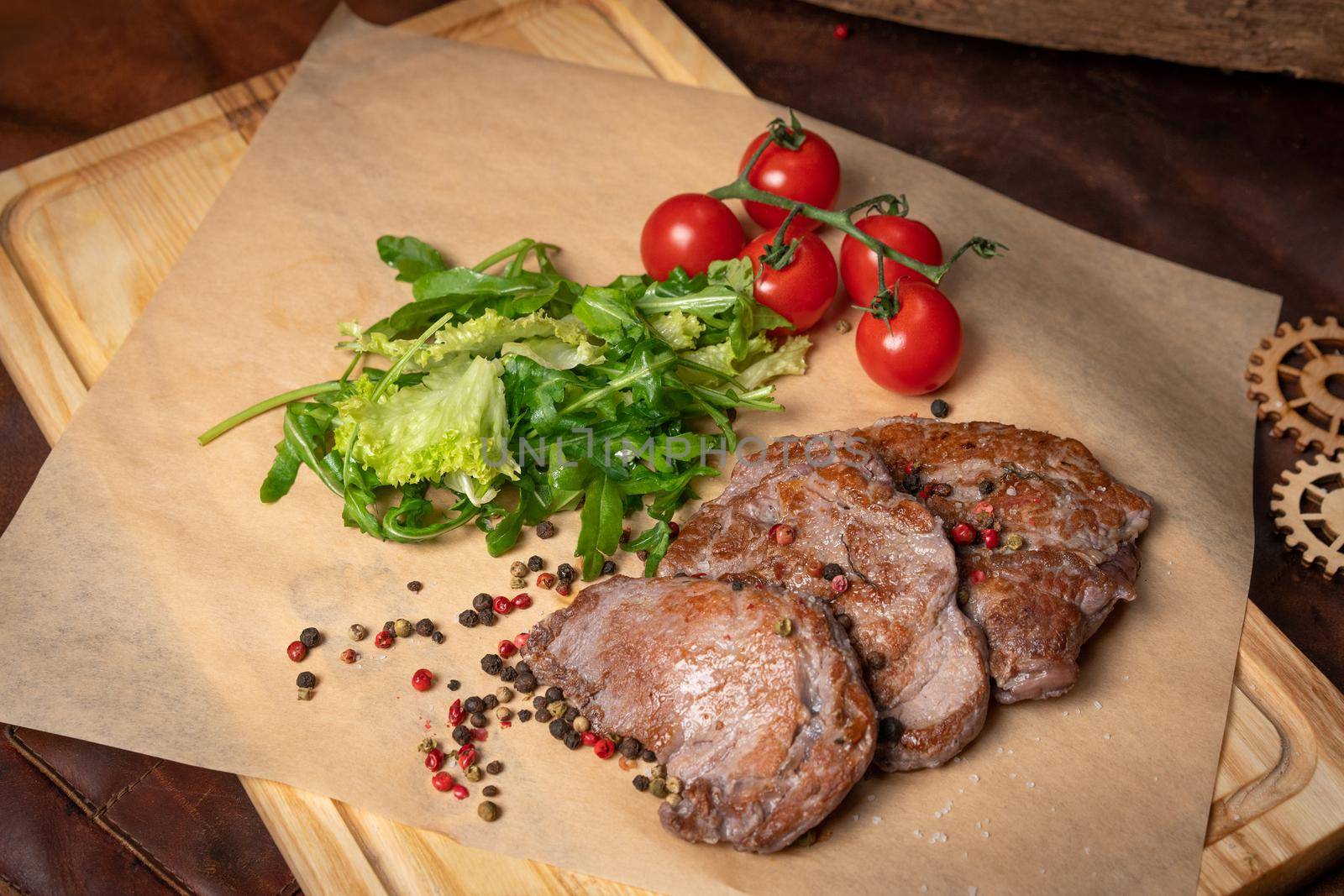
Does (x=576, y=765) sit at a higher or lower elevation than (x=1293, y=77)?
lower

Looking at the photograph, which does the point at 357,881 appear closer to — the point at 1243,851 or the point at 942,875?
the point at 942,875

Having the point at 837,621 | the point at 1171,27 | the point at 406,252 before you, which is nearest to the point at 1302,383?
the point at 1171,27

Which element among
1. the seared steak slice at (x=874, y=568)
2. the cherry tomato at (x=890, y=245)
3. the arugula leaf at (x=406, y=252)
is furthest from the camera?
the arugula leaf at (x=406, y=252)

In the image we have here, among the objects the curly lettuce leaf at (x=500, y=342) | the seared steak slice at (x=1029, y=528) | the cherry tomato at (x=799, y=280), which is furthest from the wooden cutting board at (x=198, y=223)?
the cherry tomato at (x=799, y=280)

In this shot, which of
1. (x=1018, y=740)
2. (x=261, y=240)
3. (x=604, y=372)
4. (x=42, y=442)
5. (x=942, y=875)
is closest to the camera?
Answer: (x=942, y=875)

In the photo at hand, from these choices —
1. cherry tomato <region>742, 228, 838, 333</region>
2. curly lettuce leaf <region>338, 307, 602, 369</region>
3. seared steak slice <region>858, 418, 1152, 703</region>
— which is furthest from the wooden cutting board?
cherry tomato <region>742, 228, 838, 333</region>

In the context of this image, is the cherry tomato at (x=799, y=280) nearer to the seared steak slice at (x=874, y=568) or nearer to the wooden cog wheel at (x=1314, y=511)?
the seared steak slice at (x=874, y=568)

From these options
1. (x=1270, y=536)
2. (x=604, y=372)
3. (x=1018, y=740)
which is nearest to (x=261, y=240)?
(x=604, y=372)
